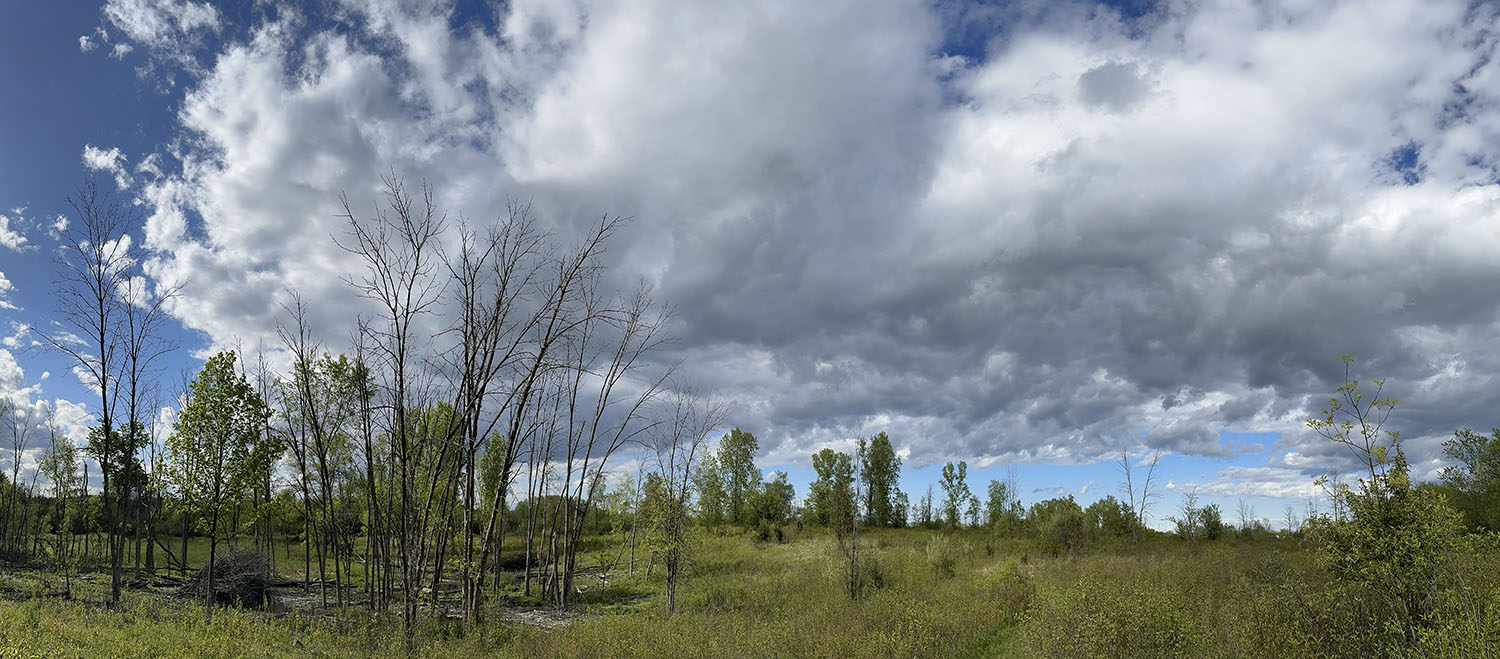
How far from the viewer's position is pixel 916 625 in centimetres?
1142

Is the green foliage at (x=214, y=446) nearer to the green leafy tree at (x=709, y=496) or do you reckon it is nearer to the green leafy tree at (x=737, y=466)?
the green leafy tree at (x=709, y=496)

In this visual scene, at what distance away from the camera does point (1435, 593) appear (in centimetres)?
773

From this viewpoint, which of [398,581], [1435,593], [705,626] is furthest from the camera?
[398,581]

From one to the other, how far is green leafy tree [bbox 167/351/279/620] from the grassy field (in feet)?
10.5

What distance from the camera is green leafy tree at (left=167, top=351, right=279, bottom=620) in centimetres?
2009

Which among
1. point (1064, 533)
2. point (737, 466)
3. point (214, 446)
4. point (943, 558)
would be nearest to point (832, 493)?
point (943, 558)

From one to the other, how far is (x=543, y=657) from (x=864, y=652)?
498cm

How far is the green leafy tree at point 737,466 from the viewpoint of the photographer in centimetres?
5416

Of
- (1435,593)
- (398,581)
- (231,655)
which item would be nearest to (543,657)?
(231,655)

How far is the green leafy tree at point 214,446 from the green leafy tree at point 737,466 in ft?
119

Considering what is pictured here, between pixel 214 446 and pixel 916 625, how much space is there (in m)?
21.0

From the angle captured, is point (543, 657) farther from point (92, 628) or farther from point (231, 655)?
point (92, 628)

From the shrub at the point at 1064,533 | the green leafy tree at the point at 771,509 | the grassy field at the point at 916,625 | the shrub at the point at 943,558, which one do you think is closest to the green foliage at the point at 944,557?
the shrub at the point at 943,558

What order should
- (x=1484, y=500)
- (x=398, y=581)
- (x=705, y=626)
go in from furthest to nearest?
(x=1484, y=500), (x=398, y=581), (x=705, y=626)
